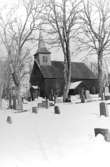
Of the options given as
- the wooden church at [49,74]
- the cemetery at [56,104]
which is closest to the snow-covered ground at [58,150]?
the cemetery at [56,104]

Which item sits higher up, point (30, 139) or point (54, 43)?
point (54, 43)

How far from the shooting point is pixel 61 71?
41062 millimetres

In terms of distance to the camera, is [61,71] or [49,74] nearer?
[49,74]

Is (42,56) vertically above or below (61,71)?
above

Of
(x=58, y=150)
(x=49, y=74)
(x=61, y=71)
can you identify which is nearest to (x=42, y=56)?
(x=49, y=74)

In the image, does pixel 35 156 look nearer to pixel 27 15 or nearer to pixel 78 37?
pixel 27 15

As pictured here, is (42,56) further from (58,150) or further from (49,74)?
(58,150)

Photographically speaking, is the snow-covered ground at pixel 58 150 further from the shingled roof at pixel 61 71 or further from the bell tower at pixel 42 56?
the bell tower at pixel 42 56

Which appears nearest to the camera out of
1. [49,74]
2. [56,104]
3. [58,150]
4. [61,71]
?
[58,150]

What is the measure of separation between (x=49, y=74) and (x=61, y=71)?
3249 millimetres

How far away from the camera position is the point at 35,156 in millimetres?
4699

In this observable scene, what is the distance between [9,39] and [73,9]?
724 cm

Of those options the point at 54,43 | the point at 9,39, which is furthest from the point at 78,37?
the point at 9,39

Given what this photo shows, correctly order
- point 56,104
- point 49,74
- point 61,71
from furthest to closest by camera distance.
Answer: point 61,71 → point 49,74 → point 56,104
